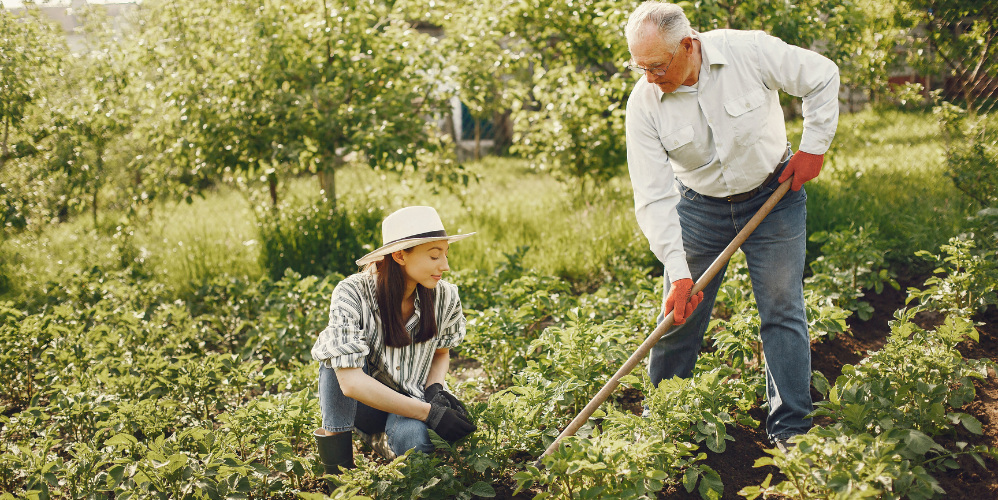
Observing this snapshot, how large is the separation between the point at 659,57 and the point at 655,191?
1.63ft

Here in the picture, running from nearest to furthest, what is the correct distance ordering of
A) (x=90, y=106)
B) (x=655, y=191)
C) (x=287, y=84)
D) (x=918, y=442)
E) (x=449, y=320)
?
(x=918, y=442)
(x=655, y=191)
(x=449, y=320)
(x=90, y=106)
(x=287, y=84)

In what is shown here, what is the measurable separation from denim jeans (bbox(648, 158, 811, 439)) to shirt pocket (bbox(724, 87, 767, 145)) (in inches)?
9.2

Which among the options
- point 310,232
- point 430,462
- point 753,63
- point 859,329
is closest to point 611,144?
point 310,232

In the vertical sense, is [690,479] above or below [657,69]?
below

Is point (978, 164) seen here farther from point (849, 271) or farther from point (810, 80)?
point (810, 80)

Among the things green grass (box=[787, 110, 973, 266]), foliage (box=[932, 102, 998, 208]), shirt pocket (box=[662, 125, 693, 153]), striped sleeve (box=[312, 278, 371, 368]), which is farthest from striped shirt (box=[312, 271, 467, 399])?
foliage (box=[932, 102, 998, 208])

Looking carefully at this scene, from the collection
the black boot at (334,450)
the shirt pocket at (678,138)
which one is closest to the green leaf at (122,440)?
the black boot at (334,450)

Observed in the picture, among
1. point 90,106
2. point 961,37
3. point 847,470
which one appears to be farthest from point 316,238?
point 961,37

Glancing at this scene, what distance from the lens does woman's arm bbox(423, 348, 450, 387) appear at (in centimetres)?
292

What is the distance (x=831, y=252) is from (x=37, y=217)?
6.40m

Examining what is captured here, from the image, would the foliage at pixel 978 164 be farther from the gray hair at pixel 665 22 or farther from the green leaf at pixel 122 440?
the green leaf at pixel 122 440

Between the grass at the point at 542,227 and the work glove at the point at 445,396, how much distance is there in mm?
2526

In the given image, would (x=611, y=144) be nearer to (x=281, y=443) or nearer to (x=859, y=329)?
(x=859, y=329)

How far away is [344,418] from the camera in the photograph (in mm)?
2711
